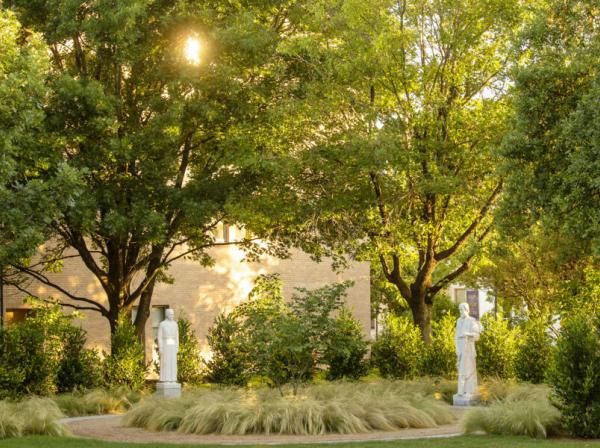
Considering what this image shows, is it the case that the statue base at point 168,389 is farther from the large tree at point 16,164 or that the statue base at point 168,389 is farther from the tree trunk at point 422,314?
the tree trunk at point 422,314

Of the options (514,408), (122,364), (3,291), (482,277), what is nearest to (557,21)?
(514,408)

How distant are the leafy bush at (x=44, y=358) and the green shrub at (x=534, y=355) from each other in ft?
35.1

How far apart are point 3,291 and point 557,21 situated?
20.1 m

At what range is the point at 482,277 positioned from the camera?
44188mm

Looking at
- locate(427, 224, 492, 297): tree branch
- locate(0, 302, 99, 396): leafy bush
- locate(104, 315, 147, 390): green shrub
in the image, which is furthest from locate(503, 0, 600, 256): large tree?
locate(0, 302, 99, 396): leafy bush

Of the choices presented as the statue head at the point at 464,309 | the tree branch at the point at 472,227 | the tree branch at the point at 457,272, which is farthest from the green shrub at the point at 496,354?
the statue head at the point at 464,309

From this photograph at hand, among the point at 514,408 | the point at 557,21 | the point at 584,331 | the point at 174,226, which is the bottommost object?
the point at 514,408

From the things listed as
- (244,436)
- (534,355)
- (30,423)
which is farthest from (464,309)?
(30,423)

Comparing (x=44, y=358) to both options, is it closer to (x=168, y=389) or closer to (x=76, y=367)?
(x=76, y=367)

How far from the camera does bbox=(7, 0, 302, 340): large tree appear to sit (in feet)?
76.3

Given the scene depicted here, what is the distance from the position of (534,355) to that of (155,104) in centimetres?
1092

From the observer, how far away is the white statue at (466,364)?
→ 21.2 m

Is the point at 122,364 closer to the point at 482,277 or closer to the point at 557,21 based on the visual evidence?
the point at 557,21

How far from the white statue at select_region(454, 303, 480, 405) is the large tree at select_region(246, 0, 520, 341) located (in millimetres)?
3661
